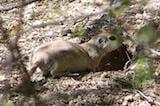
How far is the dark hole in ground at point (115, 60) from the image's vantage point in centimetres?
491

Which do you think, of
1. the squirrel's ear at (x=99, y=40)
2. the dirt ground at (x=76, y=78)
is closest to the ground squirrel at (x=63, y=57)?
the squirrel's ear at (x=99, y=40)

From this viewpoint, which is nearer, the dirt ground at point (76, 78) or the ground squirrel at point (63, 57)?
the dirt ground at point (76, 78)

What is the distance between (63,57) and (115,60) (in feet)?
3.68

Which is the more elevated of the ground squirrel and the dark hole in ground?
the ground squirrel

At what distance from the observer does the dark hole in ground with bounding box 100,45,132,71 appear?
491cm

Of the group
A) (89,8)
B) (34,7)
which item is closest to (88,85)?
(89,8)

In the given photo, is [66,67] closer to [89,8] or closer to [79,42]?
[79,42]

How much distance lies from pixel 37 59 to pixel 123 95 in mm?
982

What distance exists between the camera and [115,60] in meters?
5.21

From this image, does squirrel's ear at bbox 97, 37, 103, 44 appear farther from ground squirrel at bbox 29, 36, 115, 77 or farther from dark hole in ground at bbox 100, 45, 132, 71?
dark hole in ground at bbox 100, 45, 132, 71

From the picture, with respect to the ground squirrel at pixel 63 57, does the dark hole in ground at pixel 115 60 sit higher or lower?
lower

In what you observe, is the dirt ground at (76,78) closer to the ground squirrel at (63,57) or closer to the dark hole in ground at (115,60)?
the dark hole in ground at (115,60)

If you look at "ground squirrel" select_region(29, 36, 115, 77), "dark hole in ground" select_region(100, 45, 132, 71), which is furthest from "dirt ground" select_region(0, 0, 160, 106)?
"ground squirrel" select_region(29, 36, 115, 77)

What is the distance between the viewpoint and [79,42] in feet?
15.9
